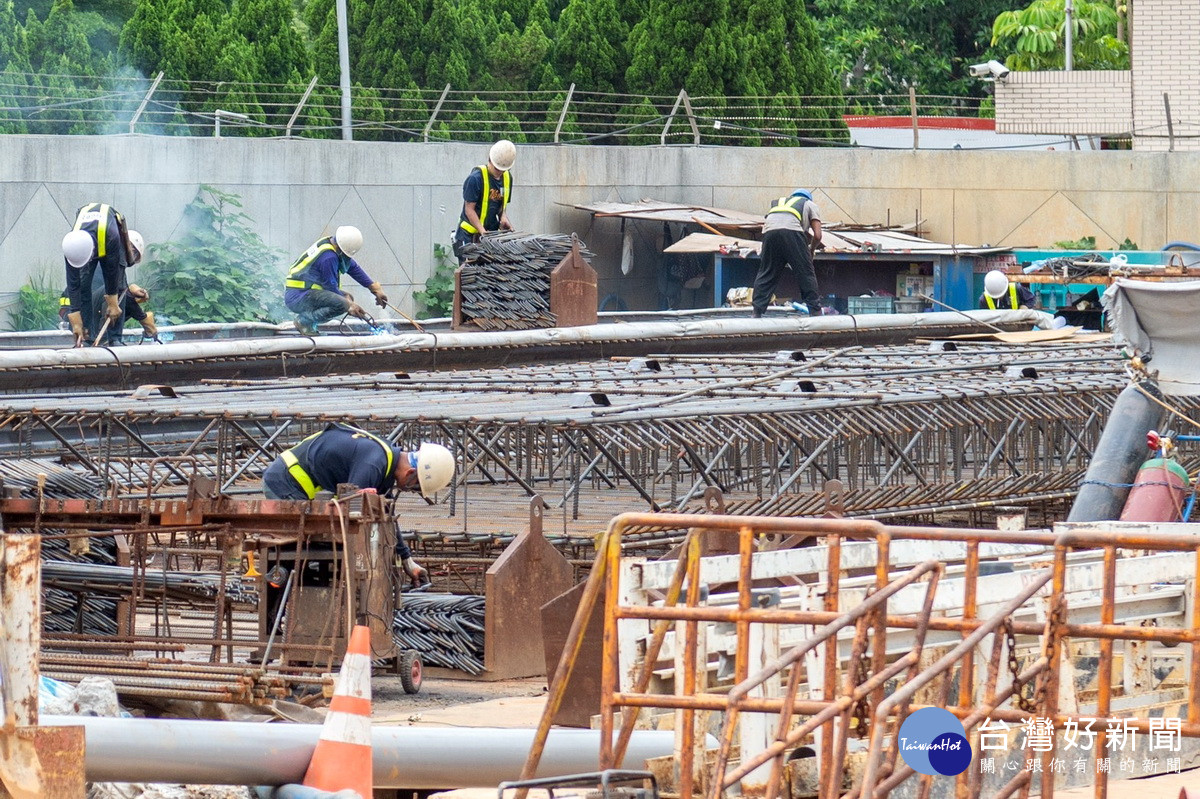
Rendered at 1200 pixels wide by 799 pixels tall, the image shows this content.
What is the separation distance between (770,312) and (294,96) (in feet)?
39.4

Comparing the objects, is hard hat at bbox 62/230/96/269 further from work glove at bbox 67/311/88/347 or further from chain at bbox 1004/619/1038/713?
chain at bbox 1004/619/1038/713

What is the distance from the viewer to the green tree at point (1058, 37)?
134ft

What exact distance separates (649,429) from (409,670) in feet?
10.8

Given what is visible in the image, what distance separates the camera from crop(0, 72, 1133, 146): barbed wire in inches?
1177

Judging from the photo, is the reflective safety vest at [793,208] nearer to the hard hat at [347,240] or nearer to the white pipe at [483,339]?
the white pipe at [483,339]

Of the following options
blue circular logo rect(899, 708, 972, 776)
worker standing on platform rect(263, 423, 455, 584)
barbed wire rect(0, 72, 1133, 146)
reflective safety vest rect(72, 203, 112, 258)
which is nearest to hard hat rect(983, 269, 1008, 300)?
barbed wire rect(0, 72, 1133, 146)

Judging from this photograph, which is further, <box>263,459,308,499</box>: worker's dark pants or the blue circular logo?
<box>263,459,308,499</box>: worker's dark pants

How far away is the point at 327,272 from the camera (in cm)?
1914

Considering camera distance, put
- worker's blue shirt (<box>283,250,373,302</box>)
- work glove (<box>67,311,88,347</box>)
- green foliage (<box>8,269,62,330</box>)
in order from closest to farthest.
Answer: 1. work glove (<box>67,311,88,347</box>)
2. worker's blue shirt (<box>283,250,373,302</box>)
3. green foliage (<box>8,269,62,330</box>)

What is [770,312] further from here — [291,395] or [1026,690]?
[1026,690]

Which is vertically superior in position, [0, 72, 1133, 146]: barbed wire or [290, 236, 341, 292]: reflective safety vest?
[0, 72, 1133, 146]: barbed wire

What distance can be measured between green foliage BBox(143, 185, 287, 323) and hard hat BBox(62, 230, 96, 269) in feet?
33.5

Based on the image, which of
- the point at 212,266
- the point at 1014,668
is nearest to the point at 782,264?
the point at 212,266

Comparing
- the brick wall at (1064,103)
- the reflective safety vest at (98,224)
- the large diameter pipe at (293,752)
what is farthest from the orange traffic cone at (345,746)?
the brick wall at (1064,103)
